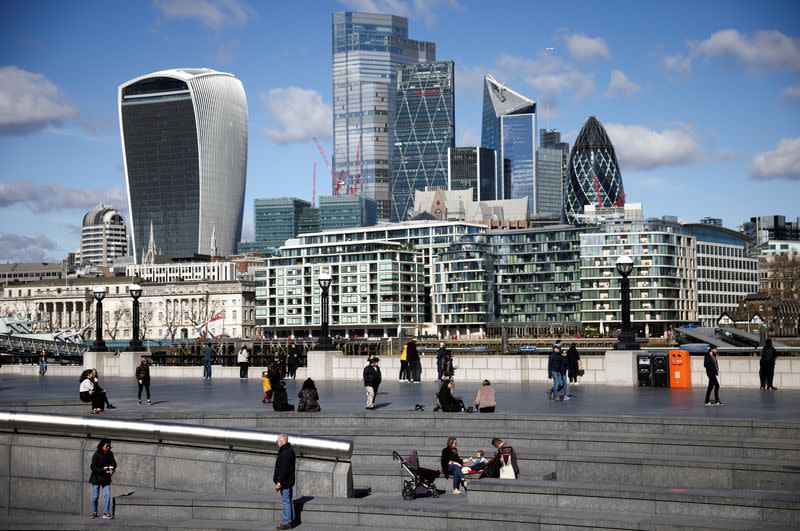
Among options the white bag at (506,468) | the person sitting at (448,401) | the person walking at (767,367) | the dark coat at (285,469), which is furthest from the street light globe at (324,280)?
the dark coat at (285,469)

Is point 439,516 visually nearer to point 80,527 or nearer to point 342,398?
point 80,527

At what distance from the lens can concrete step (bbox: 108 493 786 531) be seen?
16.0 m

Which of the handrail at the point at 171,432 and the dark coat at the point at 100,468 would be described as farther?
the dark coat at the point at 100,468

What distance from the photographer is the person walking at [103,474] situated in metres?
19.8

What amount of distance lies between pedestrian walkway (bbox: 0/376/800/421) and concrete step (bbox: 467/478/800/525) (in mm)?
6439

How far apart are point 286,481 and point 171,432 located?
4137mm

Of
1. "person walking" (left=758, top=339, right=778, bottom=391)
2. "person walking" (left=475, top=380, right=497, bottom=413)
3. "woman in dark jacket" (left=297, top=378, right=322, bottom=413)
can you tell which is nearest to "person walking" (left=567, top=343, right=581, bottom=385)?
"person walking" (left=758, top=339, right=778, bottom=391)

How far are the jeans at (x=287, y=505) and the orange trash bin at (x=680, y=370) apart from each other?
2042 cm

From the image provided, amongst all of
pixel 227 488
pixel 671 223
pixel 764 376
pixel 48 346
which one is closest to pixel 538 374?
pixel 764 376

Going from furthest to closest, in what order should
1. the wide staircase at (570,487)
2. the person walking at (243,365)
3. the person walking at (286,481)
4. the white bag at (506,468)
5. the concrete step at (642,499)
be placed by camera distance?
the person walking at (243,365) → the white bag at (506,468) → the person walking at (286,481) → the wide staircase at (570,487) → the concrete step at (642,499)

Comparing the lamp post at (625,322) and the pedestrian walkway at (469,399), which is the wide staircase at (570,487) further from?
the lamp post at (625,322)

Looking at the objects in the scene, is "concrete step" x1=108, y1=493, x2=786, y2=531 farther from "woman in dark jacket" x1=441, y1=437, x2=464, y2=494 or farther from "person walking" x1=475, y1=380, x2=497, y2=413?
"person walking" x1=475, y1=380, x2=497, y2=413

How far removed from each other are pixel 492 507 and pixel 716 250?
183575 mm

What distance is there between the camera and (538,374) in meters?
40.2
